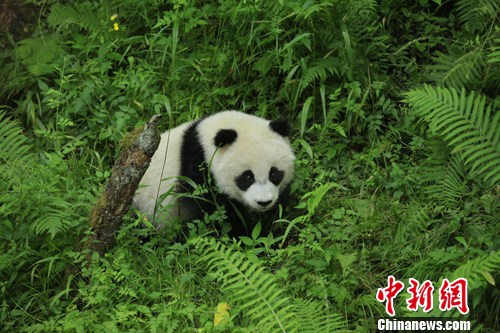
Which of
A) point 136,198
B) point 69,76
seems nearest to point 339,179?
point 136,198

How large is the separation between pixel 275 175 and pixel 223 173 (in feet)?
1.50

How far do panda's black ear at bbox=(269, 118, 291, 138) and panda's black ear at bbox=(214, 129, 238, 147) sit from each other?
0.39 meters

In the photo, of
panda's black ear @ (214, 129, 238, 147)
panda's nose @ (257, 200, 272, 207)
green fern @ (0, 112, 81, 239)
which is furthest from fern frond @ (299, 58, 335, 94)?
green fern @ (0, 112, 81, 239)

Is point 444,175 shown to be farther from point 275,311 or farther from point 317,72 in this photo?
point 275,311

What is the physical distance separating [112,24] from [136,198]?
2.62 m

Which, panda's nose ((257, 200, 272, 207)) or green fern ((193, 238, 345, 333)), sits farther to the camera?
panda's nose ((257, 200, 272, 207))

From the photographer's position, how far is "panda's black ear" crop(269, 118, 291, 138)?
602 cm

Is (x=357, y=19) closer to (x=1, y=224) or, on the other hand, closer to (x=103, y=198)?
(x=103, y=198)

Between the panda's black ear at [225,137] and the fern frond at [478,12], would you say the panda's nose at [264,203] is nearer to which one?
the panda's black ear at [225,137]

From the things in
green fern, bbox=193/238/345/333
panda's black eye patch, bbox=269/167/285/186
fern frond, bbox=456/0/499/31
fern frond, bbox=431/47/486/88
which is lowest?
panda's black eye patch, bbox=269/167/285/186

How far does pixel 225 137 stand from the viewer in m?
5.78

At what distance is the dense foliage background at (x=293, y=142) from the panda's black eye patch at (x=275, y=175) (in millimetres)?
250

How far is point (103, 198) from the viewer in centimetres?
522

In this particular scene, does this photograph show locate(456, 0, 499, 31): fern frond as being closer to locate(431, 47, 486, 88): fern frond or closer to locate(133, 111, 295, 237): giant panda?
locate(431, 47, 486, 88): fern frond
